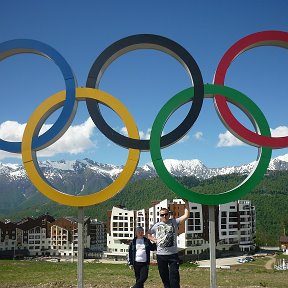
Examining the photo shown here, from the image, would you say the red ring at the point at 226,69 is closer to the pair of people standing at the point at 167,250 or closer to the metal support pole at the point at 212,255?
the metal support pole at the point at 212,255

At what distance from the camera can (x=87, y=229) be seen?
247 feet

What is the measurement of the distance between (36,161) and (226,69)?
18.9 ft

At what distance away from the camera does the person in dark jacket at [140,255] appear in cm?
816

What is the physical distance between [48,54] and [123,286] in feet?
26.3

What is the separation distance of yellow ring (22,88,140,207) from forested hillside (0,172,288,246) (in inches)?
2906

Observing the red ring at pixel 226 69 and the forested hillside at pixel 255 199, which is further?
the forested hillside at pixel 255 199

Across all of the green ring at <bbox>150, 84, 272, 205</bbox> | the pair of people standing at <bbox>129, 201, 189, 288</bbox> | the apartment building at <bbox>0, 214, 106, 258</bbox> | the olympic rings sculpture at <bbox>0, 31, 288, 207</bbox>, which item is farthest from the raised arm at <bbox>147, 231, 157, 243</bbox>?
the apartment building at <bbox>0, 214, 106, 258</bbox>

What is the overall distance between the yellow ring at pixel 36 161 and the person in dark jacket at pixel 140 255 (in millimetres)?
1605

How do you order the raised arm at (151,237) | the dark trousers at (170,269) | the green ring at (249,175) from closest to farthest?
the dark trousers at (170,269), the raised arm at (151,237), the green ring at (249,175)

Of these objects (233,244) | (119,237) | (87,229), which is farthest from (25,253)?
(233,244)

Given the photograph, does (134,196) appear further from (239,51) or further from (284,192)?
(239,51)

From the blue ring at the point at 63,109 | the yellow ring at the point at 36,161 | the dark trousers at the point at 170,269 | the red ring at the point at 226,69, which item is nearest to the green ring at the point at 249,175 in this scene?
the red ring at the point at 226,69

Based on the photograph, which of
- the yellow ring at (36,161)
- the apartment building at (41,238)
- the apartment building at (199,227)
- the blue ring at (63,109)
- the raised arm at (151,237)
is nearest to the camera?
the raised arm at (151,237)

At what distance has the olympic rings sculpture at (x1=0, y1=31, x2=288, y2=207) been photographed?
9688 millimetres
